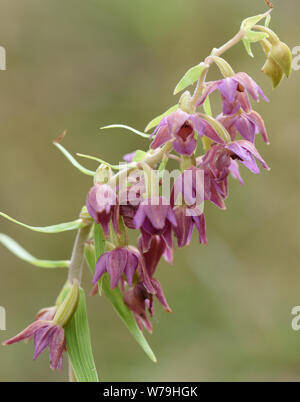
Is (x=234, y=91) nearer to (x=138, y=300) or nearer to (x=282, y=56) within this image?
(x=282, y=56)

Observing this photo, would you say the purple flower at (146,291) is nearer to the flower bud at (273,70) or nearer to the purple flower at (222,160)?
the purple flower at (222,160)

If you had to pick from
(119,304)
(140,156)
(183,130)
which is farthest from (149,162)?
(119,304)

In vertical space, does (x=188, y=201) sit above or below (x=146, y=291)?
above

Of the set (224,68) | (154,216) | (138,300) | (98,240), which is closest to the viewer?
(154,216)

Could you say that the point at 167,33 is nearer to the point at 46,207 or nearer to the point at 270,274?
the point at 46,207

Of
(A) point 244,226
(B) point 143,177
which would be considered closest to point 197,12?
(A) point 244,226

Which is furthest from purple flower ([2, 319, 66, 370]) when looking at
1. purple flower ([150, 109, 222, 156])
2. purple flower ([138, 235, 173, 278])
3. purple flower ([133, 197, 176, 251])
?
purple flower ([150, 109, 222, 156])

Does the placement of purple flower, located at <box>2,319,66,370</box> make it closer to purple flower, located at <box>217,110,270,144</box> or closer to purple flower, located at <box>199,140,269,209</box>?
purple flower, located at <box>199,140,269,209</box>
